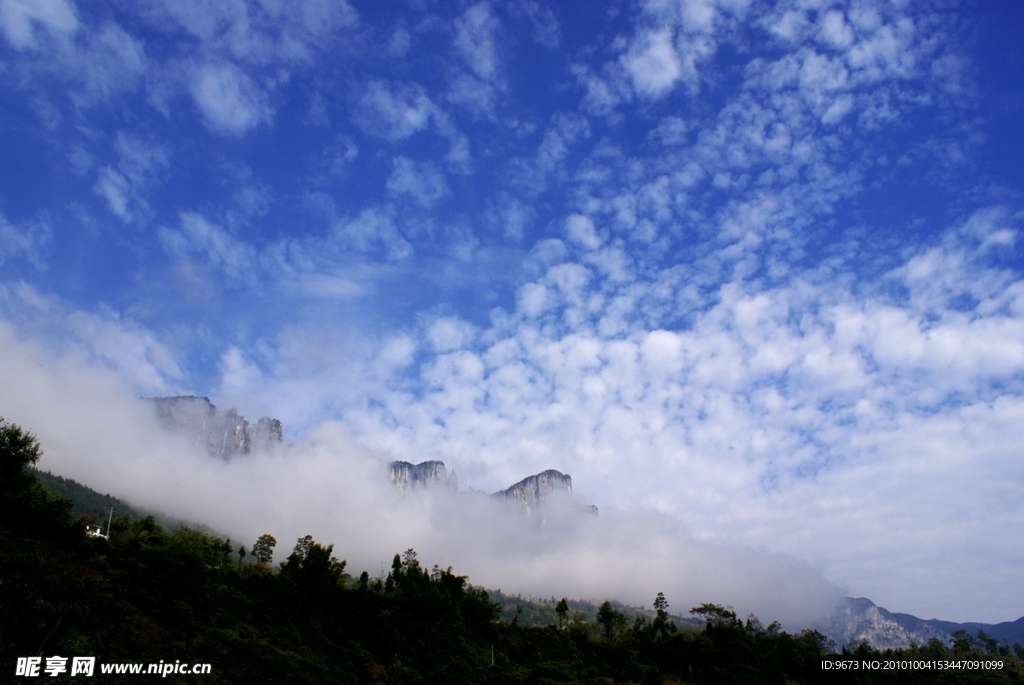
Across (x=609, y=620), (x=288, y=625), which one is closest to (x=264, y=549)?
(x=288, y=625)

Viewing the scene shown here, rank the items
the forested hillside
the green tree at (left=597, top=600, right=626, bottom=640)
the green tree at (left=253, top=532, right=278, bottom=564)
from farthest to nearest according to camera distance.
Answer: the green tree at (left=597, top=600, right=626, bottom=640) → the green tree at (left=253, top=532, right=278, bottom=564) → the forested hillside

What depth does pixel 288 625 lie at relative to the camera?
5953cm

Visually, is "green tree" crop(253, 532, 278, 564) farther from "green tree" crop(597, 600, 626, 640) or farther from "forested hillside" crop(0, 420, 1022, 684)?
"green tree" crop(597, 600, 626, 640)

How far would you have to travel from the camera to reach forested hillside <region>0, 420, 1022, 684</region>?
4200cm

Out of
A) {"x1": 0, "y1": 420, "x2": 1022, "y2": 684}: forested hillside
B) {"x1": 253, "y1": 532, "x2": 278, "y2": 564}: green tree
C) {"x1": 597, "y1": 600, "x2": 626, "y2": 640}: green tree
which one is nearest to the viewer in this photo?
{"x1": 0, "y1": 420, "x2": 1022, "y2": 684}: forested hillside

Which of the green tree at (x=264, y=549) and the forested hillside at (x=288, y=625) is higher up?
the green tree at (x=264, y=549)

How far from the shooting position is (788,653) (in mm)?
92062

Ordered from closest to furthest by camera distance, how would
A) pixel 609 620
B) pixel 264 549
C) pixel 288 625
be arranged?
pixel 288 625, pixel 264 549, pixel 609 620

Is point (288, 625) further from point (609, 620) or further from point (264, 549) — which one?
point (609, 620)

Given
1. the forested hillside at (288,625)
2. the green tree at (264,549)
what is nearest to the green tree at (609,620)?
the forested hillside at (288,625)

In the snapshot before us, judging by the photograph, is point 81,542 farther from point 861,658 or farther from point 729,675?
point 861,658

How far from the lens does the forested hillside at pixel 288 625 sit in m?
42.0

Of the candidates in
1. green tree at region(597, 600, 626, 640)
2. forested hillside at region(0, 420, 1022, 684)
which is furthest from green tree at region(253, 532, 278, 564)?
green tree at region(597, 600, 626, 640)

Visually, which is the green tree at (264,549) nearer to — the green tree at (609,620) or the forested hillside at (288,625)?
the forested hillside at (288,625)
